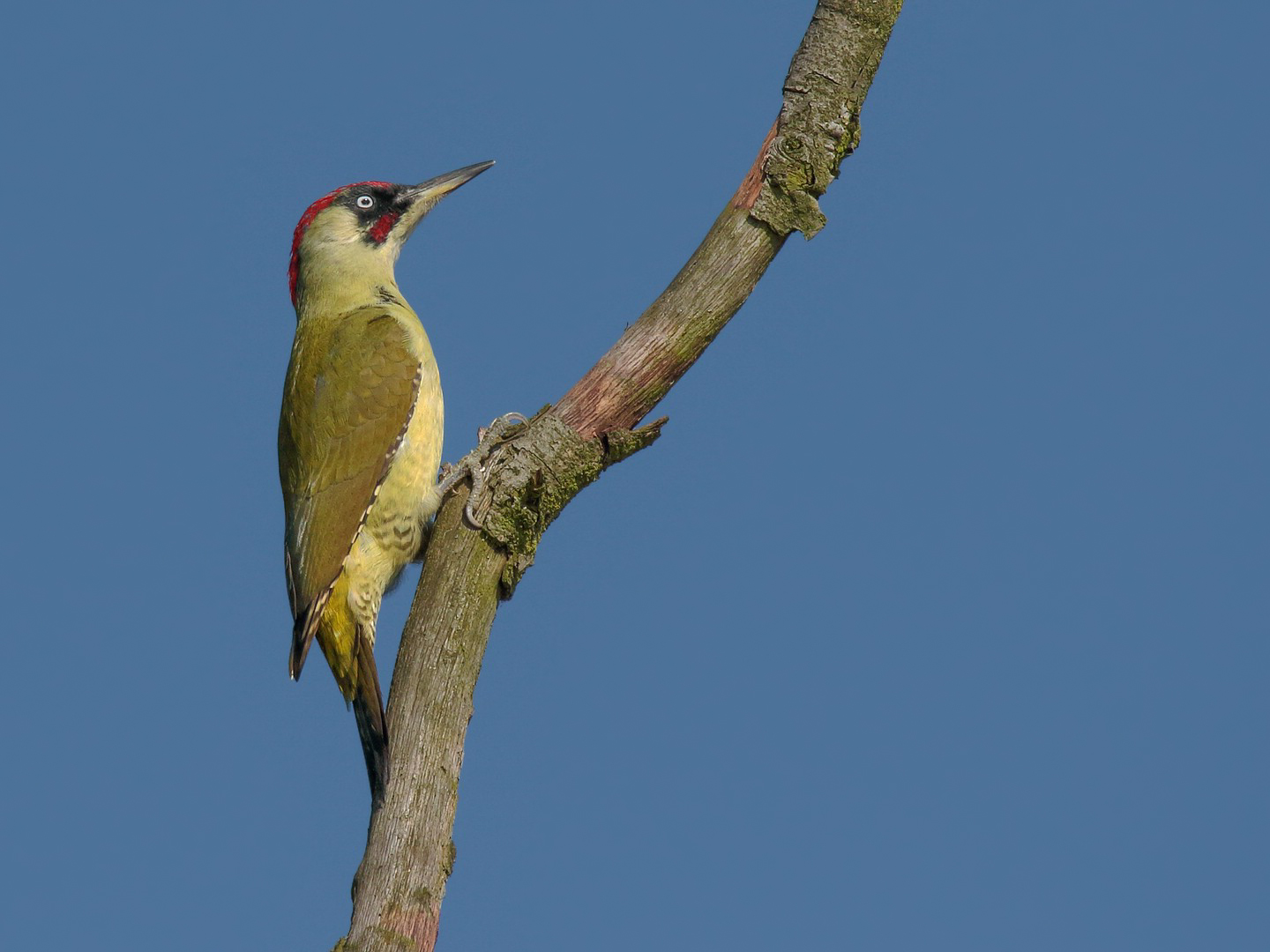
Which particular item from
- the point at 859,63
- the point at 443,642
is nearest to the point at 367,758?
the point at 443,642

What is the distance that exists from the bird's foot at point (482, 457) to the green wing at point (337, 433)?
400 millimetres

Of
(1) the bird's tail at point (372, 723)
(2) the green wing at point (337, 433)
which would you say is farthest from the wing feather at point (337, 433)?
(1) the bird's tail at point (372, 723)

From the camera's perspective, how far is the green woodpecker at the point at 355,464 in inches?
180

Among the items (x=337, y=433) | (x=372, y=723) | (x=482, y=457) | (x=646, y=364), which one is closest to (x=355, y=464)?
(x=337, y=433)

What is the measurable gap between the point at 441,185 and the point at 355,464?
5.84 ft

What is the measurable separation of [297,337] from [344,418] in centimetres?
80

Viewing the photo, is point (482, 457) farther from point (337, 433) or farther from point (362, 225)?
point (362, 225)

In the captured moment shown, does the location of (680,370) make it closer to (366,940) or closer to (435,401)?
(435,401)

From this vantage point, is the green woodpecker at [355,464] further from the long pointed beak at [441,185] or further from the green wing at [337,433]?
the long pointed beak at [441,185]

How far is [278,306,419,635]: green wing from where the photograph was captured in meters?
4.70

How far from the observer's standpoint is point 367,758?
3.69 m

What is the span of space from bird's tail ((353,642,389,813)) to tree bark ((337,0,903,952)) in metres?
0.16

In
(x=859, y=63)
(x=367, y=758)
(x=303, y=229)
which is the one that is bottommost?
(x=367, y=758)

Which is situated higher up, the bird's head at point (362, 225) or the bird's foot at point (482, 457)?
the bird's head at point (362, 225)
